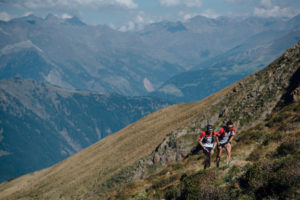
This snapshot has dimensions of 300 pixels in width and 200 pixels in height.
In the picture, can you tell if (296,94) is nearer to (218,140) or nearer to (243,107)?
(243,107)

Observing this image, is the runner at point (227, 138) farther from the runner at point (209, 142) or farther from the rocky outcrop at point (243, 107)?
the rocky outcrop at point (243, 107)

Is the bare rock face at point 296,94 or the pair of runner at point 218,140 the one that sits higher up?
the bare rock face at point 296,94

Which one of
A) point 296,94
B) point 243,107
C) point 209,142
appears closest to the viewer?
point 209,142

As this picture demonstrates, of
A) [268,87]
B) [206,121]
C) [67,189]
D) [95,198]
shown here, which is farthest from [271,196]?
[67,189]

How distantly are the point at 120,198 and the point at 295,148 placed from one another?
40.0 feet

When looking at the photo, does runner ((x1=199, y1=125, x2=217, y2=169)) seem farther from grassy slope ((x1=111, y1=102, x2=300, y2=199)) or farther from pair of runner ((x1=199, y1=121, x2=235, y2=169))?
→ grassy slope ((x1=111, y1=102, x2=300, y2=199))

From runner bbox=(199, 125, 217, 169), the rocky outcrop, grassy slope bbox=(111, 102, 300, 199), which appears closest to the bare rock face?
the rocky outcrop

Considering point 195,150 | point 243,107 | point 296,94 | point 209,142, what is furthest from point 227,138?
point 243,107

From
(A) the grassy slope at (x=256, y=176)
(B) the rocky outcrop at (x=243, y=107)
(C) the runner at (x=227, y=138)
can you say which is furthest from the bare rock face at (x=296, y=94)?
(C) the runner at (x=227, y=138)

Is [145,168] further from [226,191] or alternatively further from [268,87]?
[226,191]

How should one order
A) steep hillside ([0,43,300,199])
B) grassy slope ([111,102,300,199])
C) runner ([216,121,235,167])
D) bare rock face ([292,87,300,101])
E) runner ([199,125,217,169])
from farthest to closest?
bare rock face ([292,87,300,101]) → runner ([199,125,217,169]) → runner ([216,121,235,167]) → steep hillside ([0,43,300,199]) → grassy slope ([111,102,300,199])

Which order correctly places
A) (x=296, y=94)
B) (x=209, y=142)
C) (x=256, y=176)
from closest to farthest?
(x=256, y=176), (x=209, y=142), (x=296, y=94)

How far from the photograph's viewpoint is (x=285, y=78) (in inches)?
1090

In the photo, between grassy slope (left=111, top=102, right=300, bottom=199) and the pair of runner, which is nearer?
grassy slope (left=111, top=102, right=300, bottom=199)
